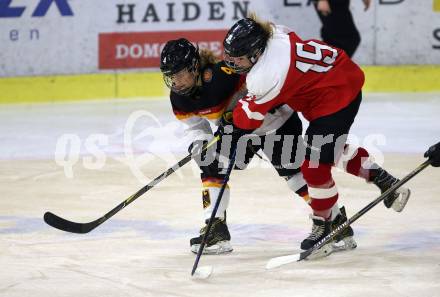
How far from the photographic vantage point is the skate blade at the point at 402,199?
15.0 ft

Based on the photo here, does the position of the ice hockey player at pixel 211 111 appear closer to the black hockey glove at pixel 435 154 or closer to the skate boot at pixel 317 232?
the skate boot at pixel 317 232

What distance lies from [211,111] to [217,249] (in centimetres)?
61

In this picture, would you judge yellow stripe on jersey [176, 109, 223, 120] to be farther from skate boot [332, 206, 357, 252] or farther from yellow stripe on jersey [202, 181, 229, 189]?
skate boot [332, 206, 357, 252]

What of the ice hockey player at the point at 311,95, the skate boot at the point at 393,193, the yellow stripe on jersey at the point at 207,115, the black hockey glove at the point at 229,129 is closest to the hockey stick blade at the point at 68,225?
the yellow stripe on jersey at the point at 207,115

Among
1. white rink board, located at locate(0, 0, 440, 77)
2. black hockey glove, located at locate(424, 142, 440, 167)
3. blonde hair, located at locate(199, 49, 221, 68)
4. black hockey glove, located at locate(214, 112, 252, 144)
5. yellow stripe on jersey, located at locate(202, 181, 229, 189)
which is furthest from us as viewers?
white rink board, located at locate(0, 0, 440, 77)

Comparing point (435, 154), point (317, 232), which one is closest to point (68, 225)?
point (317, 232)

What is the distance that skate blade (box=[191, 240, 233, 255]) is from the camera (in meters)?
4.58

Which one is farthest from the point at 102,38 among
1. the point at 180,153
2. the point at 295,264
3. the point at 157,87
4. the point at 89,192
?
the point at 295,264

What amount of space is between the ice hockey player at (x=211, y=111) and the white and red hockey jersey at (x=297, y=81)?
19 centimetres

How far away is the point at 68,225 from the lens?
4719 mm

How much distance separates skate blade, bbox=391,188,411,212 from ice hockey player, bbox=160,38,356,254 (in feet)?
0.76

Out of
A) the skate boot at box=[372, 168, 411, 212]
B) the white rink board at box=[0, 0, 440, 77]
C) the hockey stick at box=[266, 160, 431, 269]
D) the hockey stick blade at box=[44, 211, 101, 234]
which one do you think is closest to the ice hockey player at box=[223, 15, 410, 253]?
the skate boot at box=[372, 168, 411, 212]

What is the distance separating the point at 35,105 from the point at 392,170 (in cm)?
363

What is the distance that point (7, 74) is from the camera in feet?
28.7
